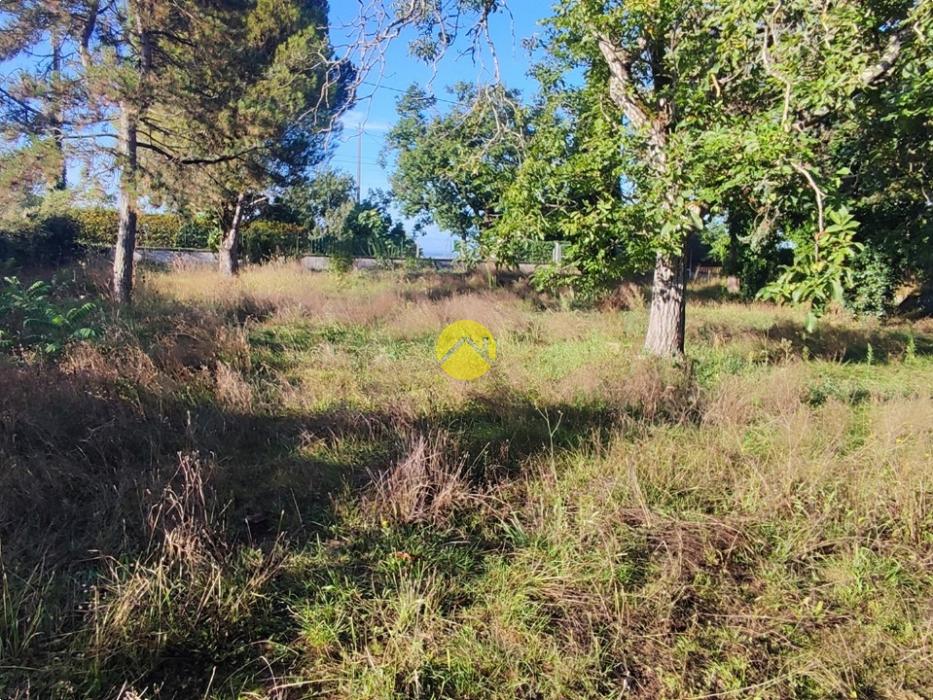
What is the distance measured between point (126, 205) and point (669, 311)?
8731 mm

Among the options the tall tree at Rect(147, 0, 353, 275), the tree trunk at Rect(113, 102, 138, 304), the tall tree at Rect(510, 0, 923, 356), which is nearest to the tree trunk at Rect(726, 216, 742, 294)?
the tall tree at Rect(510, 0, 923, 356)

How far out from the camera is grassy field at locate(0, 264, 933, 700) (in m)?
2.12

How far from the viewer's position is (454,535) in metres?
3.01

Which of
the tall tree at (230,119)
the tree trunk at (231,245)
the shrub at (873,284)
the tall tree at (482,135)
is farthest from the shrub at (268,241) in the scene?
the shrub at (873,284)

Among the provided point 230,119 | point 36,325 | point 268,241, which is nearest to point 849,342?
point 230,119

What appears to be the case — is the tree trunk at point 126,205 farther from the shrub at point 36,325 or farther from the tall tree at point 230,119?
the shrub at point 36,325

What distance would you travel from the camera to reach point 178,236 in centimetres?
2034

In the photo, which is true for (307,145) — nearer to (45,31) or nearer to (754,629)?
(45,31)

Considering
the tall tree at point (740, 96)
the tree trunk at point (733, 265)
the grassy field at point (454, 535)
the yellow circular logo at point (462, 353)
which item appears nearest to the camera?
the grassy field at point (454, 535)

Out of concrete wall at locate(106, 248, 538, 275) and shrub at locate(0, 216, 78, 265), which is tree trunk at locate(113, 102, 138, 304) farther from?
shrub at locate(0, 216, 78, 265)

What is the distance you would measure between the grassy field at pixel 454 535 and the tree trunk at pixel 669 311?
1.45 metres

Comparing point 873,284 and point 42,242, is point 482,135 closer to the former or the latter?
point 873,284

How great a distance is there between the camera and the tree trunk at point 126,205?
8.56 metres

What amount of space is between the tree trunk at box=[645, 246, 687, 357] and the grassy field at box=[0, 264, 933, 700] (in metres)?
1.45
